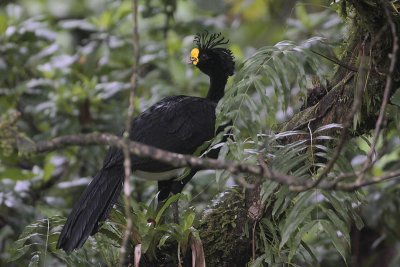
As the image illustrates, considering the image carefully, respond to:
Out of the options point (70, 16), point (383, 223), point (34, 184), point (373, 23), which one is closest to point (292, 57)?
point (373, 23)

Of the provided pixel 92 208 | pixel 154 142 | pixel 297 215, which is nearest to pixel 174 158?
pixel 297 215

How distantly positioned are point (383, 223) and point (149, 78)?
7.33 ft

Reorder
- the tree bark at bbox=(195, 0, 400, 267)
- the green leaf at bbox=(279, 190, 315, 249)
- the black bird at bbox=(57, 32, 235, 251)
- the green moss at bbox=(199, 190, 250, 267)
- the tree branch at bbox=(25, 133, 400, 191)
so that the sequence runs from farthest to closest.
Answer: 1. the green moss at bbox=(199, 190, 250, 267)
2. the black bird at bbox=(57, 32, 235, 251)
3. the tree bark at bbox=(195, 0, 400, 267)
4. the green leaf at bbox=(279, 190, 315, 249)
5. the tree branch at bbox=(25, 133, 400, 191)

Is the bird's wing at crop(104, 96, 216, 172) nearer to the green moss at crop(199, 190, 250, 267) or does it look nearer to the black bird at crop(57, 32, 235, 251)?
the black bird at crop(57, 32, 235, 251)

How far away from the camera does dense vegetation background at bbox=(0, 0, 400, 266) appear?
2.57 metres

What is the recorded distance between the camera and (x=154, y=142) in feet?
11.0

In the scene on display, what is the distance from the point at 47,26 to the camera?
16.6ft

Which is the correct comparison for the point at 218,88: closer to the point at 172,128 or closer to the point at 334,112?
the point at 172,128

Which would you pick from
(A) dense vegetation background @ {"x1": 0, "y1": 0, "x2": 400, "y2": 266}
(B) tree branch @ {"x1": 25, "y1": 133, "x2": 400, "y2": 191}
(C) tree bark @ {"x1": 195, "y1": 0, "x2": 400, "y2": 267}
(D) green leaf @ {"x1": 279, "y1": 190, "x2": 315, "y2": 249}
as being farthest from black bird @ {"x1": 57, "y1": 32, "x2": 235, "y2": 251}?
(B) tree branch @ {"x1": 25, "y1": 133, "x2": 400, "y2": 191}

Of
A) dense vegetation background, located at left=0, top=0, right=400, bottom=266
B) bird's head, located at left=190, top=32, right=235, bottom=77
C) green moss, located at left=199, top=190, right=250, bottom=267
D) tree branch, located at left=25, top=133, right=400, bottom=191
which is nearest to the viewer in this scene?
tree branch, located at left=25, top=133, right=400, bottom=191

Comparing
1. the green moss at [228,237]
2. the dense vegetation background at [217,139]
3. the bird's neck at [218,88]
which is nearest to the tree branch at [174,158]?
the dense vegetation background at [217,139]

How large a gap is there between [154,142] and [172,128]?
0.44 ft

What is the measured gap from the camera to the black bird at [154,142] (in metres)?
2.89

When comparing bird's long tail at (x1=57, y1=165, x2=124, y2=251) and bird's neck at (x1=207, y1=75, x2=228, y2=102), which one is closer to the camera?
bird's long tail at (x1=57, y1=165, x2=124, y2=251)
